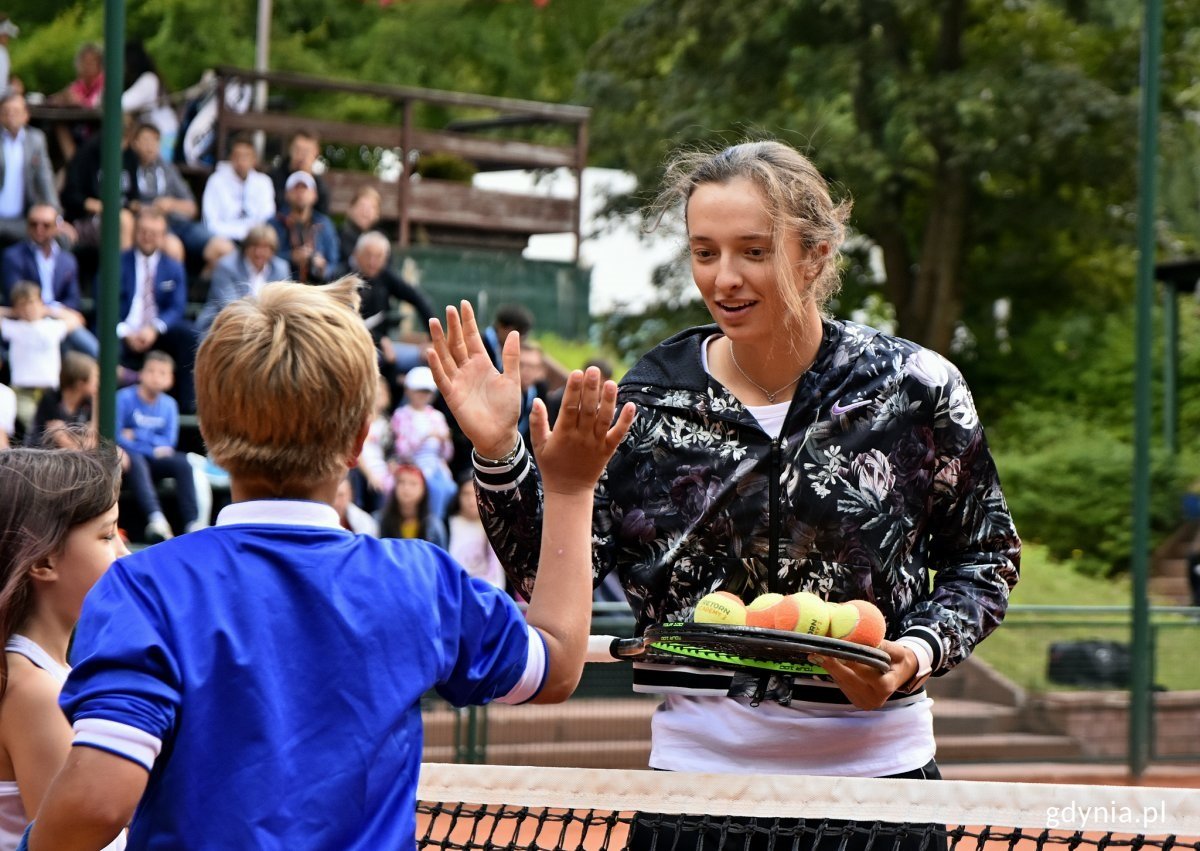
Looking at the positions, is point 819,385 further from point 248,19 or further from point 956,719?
point 248,19

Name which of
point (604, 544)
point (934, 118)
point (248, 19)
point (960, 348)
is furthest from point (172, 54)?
point (604, 544)

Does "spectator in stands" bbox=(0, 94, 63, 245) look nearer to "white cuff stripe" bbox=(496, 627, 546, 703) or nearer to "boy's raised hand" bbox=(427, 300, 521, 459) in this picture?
"boy's raised hand" bbox=(427, 300, 521, 459)

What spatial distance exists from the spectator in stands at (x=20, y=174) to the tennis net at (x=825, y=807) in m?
9.95

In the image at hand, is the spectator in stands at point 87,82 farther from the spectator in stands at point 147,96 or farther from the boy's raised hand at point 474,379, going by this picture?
the boy's raised hand at point 474,379

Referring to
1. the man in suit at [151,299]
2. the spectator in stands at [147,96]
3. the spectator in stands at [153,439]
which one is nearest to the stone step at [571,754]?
the spectator in stands at [153,439]

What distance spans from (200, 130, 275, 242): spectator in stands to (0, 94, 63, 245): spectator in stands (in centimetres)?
120

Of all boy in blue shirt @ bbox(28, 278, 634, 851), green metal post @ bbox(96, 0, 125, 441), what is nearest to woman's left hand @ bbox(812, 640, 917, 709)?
boy in blue shirt @ bbox(28, 278, 634, 851)

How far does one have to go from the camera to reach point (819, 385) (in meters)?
3.14

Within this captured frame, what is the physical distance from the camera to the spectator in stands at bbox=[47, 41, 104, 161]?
14477mm

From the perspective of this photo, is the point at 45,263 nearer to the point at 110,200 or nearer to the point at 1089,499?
the point at 110,200

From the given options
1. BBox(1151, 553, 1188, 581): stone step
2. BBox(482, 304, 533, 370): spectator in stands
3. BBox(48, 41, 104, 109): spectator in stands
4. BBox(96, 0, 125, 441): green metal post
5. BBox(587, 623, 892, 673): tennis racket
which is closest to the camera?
BBox(587, 623, 892, 673): tennis racket

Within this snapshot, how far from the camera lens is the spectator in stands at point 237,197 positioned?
13500mm

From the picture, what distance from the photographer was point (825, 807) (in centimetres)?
309

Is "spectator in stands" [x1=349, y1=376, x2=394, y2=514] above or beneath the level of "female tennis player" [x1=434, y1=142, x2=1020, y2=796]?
beneath
